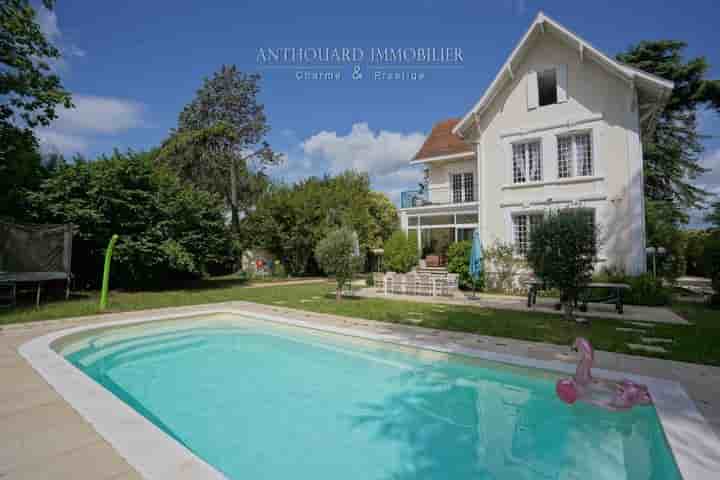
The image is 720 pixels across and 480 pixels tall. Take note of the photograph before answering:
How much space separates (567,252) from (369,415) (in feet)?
22.5

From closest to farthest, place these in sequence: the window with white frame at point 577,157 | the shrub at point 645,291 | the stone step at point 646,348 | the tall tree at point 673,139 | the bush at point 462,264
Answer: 1. the stone step at point 646,348
2. the shrub at point 645,291
3. the window with white frame at point 577,157
4. the bush at point 462,264
5. the tall tree at point 673,139

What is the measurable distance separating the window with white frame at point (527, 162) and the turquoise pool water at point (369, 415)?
11678 millimetres

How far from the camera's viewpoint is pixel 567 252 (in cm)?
900

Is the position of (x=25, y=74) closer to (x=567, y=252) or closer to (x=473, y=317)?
(x=473, y=317)

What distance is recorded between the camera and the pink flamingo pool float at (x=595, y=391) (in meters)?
4.33

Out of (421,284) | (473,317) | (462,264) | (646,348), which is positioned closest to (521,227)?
(462,264)

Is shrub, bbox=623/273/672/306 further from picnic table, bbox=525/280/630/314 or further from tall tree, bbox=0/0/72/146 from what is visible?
tall tree, bbox=0/0/72/146

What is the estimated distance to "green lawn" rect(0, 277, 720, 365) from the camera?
22.7ft

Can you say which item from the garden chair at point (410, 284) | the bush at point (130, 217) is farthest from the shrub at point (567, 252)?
the bush at point (130, 217)

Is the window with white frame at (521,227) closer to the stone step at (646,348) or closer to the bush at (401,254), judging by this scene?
the bush at (401,254)

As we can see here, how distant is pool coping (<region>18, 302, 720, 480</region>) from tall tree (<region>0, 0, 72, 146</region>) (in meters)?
10.7

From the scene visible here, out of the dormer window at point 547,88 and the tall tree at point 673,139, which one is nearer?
the dormer window at point 547,88

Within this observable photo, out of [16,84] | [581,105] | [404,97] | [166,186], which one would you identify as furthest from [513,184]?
[16,84]
